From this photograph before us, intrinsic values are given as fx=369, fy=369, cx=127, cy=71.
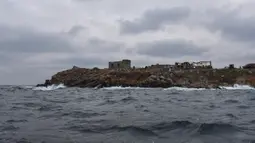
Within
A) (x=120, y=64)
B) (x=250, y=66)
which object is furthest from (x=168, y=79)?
(x=120, y=64)

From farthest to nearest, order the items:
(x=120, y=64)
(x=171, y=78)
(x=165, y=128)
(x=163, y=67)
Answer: (x=120, y=64)
(x=163, y=67)
(x=171, y=78)
(x=165, y=128)

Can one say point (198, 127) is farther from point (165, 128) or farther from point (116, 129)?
point (116, 129)

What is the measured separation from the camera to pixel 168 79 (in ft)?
310

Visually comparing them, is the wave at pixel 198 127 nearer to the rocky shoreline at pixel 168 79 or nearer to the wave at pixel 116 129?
the wave at pixel 116 129

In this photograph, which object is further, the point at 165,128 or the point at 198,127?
the point at 165,128

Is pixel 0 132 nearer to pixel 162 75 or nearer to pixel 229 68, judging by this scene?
pixel 162 75

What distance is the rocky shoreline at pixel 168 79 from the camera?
93.9 m

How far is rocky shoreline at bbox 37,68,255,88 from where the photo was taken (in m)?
93.9

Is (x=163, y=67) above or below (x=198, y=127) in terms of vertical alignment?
above

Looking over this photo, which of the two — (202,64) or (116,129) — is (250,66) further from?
(116,129)

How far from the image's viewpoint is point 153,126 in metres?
16.8

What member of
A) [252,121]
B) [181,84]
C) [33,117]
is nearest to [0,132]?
[33,117]

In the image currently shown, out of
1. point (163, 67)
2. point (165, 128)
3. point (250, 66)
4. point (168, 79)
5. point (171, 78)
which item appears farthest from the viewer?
point (250, 66)

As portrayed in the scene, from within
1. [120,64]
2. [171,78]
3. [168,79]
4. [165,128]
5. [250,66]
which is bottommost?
[165,128]
